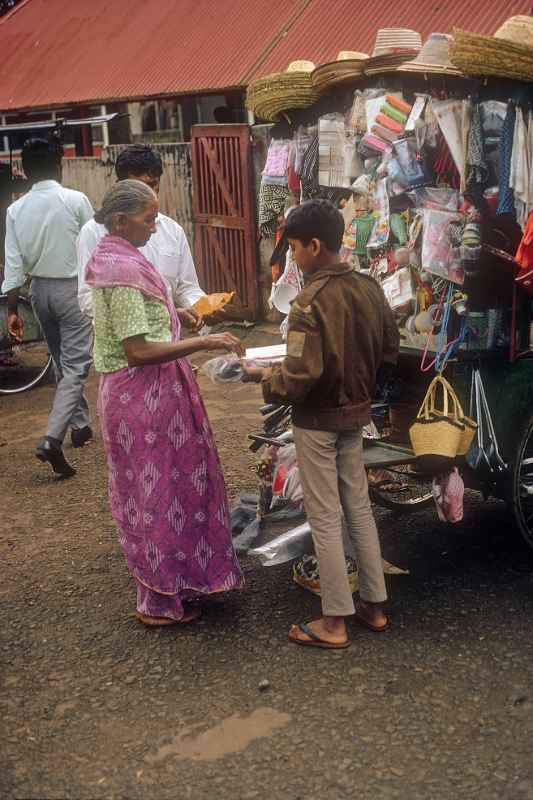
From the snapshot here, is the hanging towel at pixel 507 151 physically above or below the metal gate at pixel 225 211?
above

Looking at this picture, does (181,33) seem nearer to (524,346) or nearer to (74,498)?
(74,498)

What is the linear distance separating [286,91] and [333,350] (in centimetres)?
205

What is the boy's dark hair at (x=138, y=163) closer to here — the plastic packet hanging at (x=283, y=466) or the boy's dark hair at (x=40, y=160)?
the plastic packet hanging at (x=283, y=466)

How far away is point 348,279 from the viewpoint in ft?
12.5

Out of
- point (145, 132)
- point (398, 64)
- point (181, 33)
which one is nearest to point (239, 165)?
point (181, 33)

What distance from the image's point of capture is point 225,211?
11.7 metres

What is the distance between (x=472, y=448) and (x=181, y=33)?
42.0 ft

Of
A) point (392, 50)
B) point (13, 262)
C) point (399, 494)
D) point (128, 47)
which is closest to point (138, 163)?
point (392, 50)

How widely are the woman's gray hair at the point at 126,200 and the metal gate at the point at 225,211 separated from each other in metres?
7.28

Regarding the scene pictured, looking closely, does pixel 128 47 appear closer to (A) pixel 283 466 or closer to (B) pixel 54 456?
(B) pixel 54 456

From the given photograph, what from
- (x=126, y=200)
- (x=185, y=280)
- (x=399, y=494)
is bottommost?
(x=399, y=494)

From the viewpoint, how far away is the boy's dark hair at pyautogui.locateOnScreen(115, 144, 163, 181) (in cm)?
472

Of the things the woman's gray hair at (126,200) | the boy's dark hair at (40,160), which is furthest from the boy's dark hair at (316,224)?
the boy's dark hair at (40,160)

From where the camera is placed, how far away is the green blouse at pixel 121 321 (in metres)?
3.91
